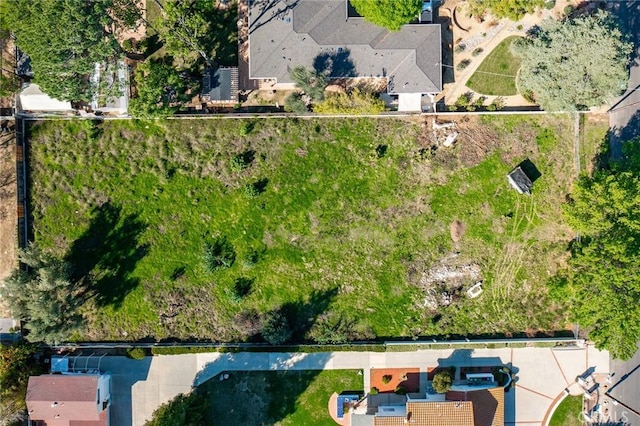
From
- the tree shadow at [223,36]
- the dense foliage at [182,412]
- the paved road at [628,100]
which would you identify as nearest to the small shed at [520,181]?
the paved road at [628,100]

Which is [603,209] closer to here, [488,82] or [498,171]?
[498,171]

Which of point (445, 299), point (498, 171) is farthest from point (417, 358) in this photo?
point (498, 171)

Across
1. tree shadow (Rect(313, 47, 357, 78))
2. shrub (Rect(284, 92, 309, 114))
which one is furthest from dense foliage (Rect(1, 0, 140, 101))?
tree shadow (Rect(313, 47, 357, 78))

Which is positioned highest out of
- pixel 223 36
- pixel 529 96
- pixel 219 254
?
pixel 223 36

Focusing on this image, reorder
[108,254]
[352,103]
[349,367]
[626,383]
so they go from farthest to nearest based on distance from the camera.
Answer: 1. [626,383]
2. [349,367]
3. [108,254]
4. [352,103]

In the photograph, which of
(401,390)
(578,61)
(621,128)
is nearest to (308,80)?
(578,61)

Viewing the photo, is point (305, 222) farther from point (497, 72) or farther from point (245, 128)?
point (497, 72)
